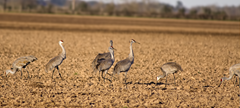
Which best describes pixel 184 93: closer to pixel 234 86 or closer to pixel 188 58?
pixel 234 86

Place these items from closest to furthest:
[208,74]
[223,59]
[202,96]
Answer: [202,96] → [208,74] → [223,59]

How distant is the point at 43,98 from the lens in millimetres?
7562

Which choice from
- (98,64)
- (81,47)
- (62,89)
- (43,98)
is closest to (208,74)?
(98,64)

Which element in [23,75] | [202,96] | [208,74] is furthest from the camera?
[208,74]

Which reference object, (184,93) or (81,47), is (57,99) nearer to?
(184,93)

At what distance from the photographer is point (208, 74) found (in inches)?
432

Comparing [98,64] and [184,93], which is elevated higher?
[98,64]

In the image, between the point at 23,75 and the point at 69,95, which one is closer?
the point at 69,95

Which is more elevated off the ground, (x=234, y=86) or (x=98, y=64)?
(x=98, y=64)

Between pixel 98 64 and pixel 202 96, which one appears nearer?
pixel 202 96

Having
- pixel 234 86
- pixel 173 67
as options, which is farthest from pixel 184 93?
pixel 234 86

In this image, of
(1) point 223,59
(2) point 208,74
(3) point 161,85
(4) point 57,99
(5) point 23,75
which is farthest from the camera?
(1) point 223,59

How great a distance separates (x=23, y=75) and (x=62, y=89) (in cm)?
242

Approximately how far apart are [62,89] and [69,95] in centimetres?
71
